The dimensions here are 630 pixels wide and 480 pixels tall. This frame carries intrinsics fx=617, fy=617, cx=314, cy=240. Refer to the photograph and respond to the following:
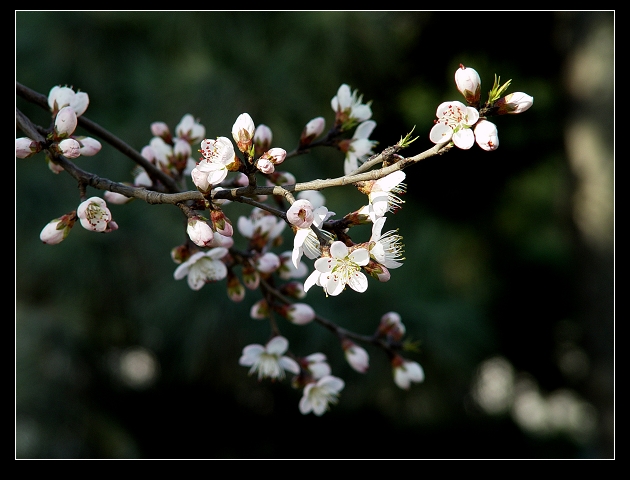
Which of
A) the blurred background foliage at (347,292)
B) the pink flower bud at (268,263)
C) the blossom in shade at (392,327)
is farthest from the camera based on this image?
the blurred background foliage at (347,292)

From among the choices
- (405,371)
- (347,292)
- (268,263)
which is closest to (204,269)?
(268,263)

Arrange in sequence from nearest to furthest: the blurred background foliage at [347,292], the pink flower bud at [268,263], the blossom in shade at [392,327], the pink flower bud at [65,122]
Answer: the pink flower bud at [65,122] < the pink flower bud at [268,263] < the blossom in shade at [392,327] < the blurred background foliage at [347,292]

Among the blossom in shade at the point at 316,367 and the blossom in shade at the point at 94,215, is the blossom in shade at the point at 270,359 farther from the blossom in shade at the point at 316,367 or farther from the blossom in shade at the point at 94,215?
the blossom in shade at the point at 94,215

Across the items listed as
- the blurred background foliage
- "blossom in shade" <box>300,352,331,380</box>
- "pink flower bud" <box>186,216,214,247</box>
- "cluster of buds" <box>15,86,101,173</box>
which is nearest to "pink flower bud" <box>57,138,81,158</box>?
"cluster of buds" <box>15,86,101,173</box>

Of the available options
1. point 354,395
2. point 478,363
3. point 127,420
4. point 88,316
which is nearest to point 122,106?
point 88,316

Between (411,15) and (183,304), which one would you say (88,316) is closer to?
(183,304)

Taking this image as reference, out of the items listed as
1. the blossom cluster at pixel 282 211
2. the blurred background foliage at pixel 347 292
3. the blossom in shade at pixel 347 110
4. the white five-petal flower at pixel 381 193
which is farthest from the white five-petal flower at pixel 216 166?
the blurred background foliage at pixel 347 292

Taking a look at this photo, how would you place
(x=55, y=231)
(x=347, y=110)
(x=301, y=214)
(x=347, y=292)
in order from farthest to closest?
(x=347, y=292)
(x=347, y=110)
(x=55, y=231)
(x=301, y=214)

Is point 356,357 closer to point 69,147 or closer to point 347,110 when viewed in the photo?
point 347,110
